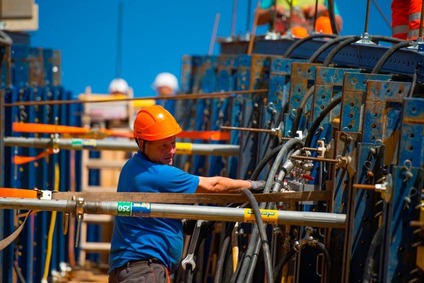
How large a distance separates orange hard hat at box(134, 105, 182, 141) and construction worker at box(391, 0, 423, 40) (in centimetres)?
284

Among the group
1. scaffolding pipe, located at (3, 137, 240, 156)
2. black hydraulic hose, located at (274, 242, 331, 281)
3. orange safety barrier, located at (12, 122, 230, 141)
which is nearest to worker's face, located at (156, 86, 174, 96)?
orange safety barrier, located at (12, 122, 230, 141)

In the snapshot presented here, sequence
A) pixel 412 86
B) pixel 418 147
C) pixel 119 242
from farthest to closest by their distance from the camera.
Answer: pixel 119 242
pixel 412 86
pixel 418 147

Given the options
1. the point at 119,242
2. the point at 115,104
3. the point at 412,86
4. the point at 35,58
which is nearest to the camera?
the point at 412,86

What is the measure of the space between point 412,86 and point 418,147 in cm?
80

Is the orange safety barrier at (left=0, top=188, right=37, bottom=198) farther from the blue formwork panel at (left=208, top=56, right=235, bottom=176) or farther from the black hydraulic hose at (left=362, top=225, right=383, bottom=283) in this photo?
the blue formwork panel at (left=208, top=56, right=235, bottom=176)

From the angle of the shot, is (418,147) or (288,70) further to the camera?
(288,70)

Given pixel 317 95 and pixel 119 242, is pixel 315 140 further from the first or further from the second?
pixel 119 242

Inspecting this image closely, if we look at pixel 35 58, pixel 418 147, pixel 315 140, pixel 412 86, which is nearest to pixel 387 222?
pixel 418 147

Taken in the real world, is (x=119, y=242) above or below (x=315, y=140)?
below

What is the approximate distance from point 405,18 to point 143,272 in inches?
147

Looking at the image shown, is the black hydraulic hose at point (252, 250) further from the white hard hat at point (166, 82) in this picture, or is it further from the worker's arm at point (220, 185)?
the white hard hat at point (166, 82)

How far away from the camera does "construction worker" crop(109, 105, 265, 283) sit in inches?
303

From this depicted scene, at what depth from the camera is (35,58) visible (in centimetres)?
1512

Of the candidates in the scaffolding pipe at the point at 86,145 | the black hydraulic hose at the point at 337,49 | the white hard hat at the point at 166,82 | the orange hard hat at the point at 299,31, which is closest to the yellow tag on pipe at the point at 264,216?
the black hydraulic hose at the point at 337,49
